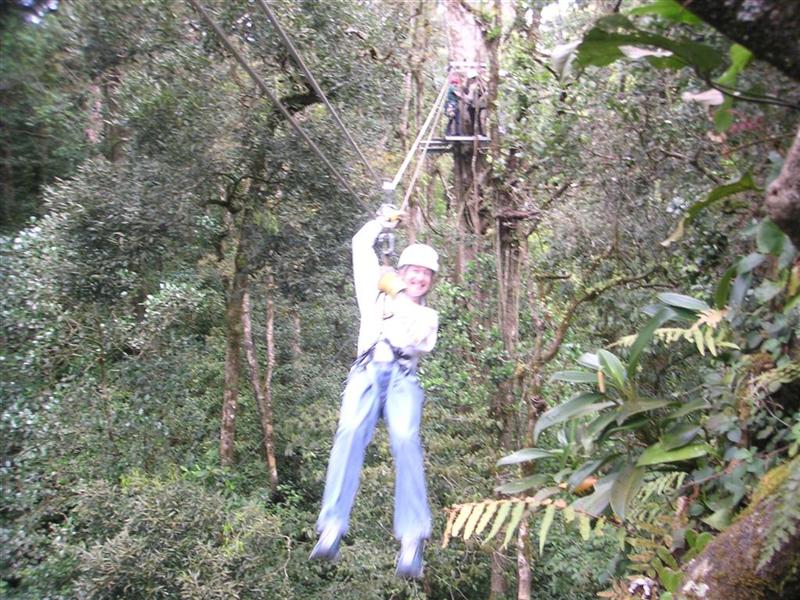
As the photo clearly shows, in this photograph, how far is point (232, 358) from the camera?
8.35 meters

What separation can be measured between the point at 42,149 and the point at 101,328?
2.46 meters

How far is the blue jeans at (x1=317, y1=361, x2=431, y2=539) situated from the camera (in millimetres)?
2859

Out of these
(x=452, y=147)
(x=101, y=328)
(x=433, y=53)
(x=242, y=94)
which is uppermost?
(x=433, y=53)

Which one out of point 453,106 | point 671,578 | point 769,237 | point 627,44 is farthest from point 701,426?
point 453,106

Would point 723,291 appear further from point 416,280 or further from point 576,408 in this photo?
point 416,280

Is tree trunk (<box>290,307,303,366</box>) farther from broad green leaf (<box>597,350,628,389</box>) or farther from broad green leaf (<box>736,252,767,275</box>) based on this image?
broad green leaf (<box>736,252,767,275</box>)

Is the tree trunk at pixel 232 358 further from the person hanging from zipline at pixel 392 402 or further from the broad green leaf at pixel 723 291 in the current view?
the broad green leaf at pixel 723 291

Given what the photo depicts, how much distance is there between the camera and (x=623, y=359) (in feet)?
17.0

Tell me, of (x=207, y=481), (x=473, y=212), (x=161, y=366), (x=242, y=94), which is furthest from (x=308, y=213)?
(x=207, y=481)

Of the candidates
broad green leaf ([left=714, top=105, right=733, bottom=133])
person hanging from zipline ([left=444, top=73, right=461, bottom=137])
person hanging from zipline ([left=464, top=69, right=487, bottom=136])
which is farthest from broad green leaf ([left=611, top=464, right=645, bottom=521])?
person hanging from zipline ([left=444, top=73, right=461, bottom=137])

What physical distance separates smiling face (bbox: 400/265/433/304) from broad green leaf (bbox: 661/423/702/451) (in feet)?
3.88

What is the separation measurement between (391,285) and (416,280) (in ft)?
0.41

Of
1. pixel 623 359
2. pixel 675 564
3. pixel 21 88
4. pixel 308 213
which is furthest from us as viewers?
pixel 21 88

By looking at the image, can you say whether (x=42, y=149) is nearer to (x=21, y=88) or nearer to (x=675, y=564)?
(x=21, y=88)
